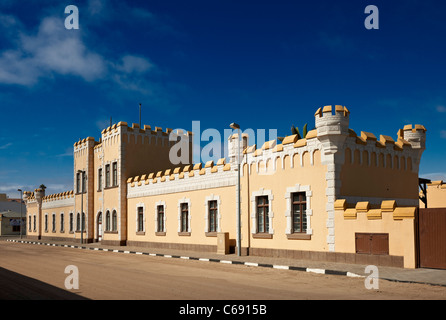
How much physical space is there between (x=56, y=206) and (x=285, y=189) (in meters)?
34.4

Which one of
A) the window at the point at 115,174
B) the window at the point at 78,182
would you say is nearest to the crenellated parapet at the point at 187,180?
the window at the point at 115,174

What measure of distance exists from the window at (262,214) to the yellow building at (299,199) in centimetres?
5

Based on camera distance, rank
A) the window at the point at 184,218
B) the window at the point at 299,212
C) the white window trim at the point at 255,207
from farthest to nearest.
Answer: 1. the window at the point at 184,218
2. the white window trim at the point at 255,207
3. the window at the point at 299,212

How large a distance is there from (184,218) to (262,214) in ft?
24.3

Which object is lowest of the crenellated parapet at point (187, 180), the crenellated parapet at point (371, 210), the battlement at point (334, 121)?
the crenellated parapet at point (371, 210)

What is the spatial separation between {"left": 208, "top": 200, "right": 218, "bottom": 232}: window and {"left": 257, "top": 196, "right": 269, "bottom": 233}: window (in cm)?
375

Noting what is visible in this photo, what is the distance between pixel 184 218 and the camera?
27422 mm

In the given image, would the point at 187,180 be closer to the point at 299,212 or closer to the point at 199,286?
the point at 299,212

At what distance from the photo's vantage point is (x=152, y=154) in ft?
115

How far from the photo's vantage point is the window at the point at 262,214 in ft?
69.4

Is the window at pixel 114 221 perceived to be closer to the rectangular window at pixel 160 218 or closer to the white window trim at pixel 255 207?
the rectangular window at pixel 160 218
